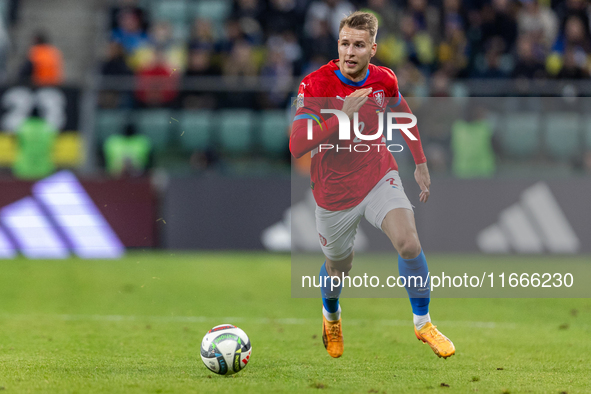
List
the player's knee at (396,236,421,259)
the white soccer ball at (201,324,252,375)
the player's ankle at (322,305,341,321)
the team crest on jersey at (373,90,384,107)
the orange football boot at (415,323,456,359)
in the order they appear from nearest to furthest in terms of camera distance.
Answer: the white soccer ball at (201,324,252,375)
the orange football boot at (415,323,456,359)
the player's knee at (396,236,421,259)
the team crest on jersey at (373,90,384,107)
the player's ankle at (322,305,341,321)

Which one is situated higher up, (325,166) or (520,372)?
(325,166)

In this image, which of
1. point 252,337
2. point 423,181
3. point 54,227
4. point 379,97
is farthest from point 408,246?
point 54,227

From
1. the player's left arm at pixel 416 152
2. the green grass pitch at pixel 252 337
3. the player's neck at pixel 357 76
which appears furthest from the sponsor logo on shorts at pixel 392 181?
the green grass pitch at pixel 252 337

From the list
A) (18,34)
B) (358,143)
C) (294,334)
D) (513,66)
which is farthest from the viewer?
(18,34)

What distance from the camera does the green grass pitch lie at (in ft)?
16.9

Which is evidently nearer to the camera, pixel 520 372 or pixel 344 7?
pixel 520 372

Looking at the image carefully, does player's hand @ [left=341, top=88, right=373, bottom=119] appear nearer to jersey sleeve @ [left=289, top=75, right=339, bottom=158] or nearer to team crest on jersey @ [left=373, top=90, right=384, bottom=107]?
jersey sleeve @ [left=289, top=75, right=339, bottom=158]

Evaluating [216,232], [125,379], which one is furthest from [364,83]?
[216,232]

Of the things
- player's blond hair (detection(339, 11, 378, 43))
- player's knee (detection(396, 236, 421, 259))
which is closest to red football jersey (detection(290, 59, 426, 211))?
player's blond hair (detection(339, 11, 378, 43))

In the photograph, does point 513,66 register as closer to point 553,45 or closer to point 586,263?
point 553,45

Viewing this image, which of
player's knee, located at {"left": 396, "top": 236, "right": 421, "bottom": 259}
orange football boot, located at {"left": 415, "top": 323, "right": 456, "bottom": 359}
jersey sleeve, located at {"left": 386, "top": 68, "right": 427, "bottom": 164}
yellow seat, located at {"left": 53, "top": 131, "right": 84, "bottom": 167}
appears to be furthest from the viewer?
yellow seat, located at {"left": 53, "top": 131, "right": 84, "bottom": 167}

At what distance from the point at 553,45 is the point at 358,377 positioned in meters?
12.0

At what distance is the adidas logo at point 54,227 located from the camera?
41.9 ft

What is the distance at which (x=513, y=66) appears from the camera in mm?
14672
